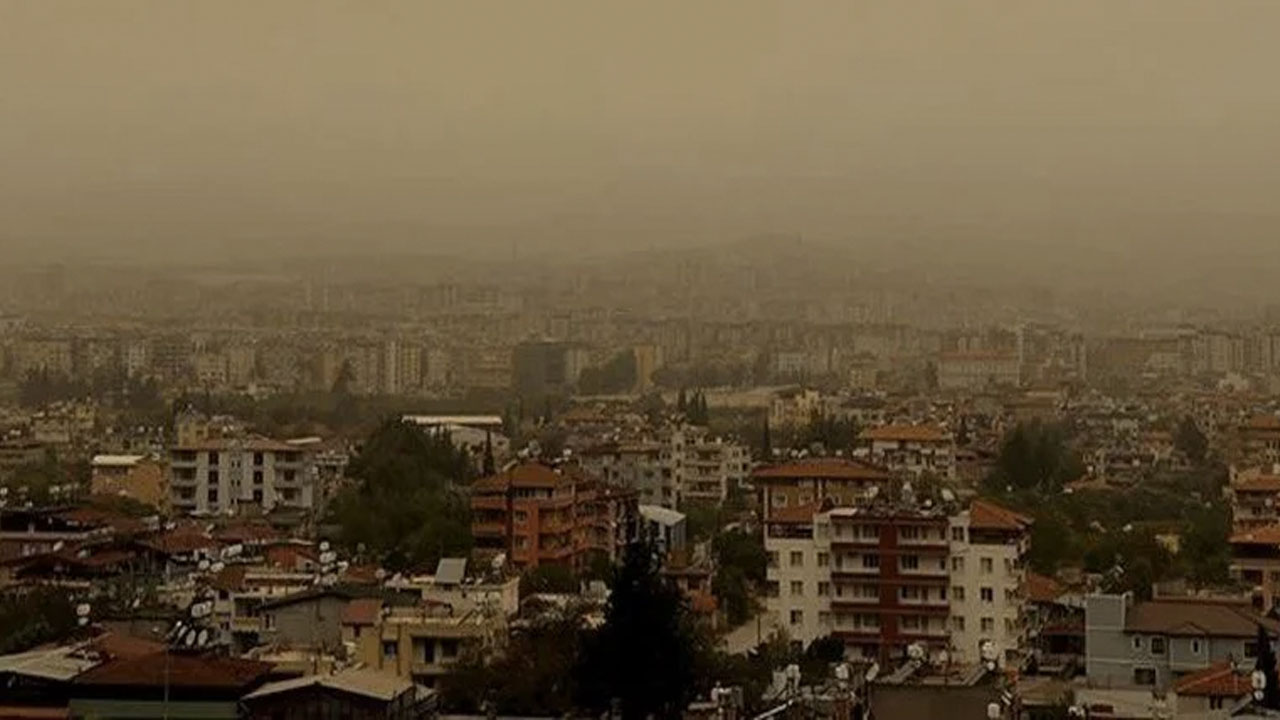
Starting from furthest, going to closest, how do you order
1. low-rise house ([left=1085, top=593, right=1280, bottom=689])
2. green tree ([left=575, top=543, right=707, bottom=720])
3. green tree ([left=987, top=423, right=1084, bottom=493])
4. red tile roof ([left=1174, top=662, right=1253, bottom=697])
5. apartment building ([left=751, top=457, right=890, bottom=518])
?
green tree ([left=987, top=423, right=1084, bottom=493]) → apartment building ([left=751, top=457, right=890, bottom=518]) → low-rise house ([left=1085, top=593, right=1280, bottom=689]) → green tree ([left=575, top=543, right=707, bottom=720]) → red tile roof ([left=1174, top=662, right=1253, bottom=697])

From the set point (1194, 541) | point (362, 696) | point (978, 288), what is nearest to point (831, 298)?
point (978, 288)

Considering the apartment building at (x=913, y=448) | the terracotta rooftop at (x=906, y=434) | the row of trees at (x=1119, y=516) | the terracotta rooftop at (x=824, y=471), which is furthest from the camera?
the terracotta rooftop at (x=906, y=434)

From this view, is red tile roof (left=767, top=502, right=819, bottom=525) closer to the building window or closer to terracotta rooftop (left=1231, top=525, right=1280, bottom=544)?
terracotta rooftop (left=1231, top=525, right=1280, bottom=544)

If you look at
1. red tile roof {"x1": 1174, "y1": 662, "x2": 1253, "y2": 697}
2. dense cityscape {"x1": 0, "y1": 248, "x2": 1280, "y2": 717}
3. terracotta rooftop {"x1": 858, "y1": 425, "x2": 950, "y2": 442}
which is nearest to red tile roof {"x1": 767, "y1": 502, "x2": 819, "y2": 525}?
dense cityscape {"x1": 0, "y1": 248, "x2": 1280, "y2": 717}

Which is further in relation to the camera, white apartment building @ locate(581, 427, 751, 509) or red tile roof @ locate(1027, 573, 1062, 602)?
white apartment building @ locate(581, 427, 751, 509)

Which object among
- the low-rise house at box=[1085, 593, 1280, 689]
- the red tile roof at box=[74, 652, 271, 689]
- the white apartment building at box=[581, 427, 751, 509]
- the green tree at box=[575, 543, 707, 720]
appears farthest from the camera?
the white apartment building at box=[581, 427, 751, 509]

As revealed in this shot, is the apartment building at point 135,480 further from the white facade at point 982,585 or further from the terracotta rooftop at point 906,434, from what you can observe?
the white facade at point 982,585

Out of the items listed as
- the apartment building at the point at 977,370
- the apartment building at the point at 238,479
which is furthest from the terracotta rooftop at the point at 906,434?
the apartment building at the point at 977,370
